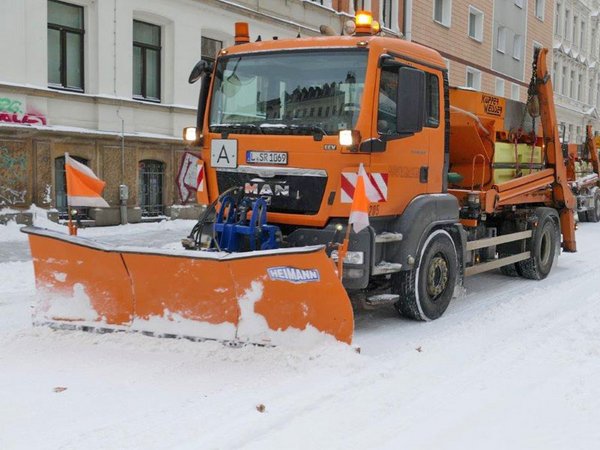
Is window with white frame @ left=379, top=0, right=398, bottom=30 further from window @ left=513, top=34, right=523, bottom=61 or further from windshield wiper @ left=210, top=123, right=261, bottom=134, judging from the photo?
windshield wiper @ left=210, top=123, right=261, bottom=134

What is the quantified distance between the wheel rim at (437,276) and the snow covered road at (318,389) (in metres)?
0.39

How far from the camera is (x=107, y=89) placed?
14.4 meters

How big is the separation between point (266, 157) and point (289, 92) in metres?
0.64

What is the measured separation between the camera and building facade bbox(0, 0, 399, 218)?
12883 millimetres

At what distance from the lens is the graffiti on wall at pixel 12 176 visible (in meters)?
12.8

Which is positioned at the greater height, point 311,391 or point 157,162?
point 157,162

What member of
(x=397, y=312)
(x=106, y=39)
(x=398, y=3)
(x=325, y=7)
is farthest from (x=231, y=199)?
(x=398, y=3)

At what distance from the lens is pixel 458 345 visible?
234 inches

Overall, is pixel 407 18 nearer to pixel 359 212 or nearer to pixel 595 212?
pixel 595 212

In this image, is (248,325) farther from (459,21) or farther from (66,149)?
(459,21)

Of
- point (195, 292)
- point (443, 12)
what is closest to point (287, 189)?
point (195, 292)

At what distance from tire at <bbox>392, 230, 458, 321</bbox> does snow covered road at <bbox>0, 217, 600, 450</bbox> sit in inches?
8.1

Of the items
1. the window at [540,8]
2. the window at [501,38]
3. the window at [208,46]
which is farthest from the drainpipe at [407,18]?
the window at [540,8]

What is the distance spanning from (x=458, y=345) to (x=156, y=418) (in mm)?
2856
